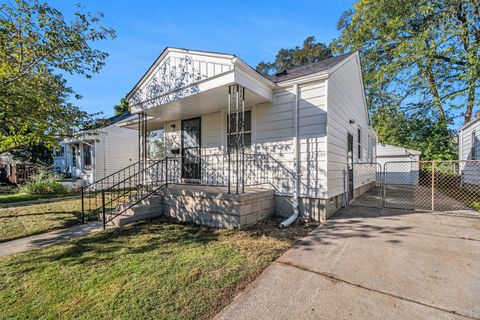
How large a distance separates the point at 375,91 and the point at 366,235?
1516 centimetres

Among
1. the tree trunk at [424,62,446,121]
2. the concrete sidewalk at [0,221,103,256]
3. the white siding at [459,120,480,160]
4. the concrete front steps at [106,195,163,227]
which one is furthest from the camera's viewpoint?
the tree trunk at [424,62,446,121]

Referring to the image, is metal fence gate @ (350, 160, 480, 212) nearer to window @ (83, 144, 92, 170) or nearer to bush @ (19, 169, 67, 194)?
bush @ (19, 169, 67, 194)

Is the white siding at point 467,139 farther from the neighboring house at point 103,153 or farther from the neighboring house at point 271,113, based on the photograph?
the neighboring house at point 103,153

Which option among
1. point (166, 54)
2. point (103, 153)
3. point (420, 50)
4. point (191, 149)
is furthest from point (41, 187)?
point (420, 50)

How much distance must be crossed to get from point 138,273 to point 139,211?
116 inches

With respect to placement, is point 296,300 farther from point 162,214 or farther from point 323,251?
point 162,214

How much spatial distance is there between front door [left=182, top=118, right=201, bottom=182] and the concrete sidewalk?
3081 mm

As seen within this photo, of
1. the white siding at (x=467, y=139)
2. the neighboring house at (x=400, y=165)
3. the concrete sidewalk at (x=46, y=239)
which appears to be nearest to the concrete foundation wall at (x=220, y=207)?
the concrete sidewalk at (x=46, y=239)

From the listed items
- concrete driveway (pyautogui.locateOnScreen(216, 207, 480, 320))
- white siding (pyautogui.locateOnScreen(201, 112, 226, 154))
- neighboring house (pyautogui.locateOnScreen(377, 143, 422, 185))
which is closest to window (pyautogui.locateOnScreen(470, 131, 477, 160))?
neighboring house (pyautogui.locateOnScreen(377, 143, 422, 185))

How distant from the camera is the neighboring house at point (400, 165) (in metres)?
14.3

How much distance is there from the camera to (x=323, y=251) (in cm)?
347

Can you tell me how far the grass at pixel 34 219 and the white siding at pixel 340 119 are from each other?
6665 millimetres

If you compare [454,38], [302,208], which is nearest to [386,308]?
[302,208]

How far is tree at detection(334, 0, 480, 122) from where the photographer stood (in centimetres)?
1090
